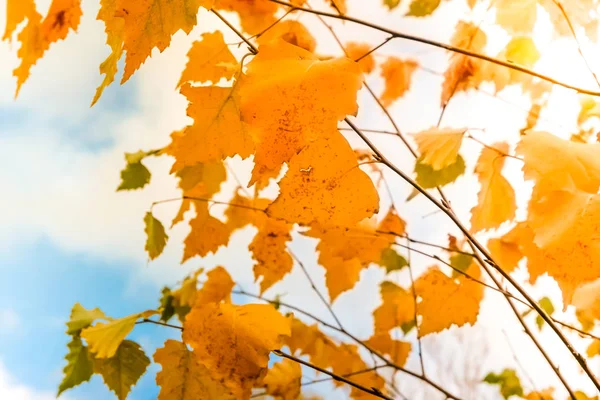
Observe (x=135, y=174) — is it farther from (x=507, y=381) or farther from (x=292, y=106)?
(x=507, y=381)

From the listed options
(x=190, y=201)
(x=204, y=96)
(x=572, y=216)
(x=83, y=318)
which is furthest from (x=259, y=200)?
(x=572, y=216)

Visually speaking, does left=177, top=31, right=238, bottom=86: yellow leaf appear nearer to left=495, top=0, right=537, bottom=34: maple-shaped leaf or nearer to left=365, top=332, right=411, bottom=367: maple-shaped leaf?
left=495, top=0, right=537, bottom=34: maple-shaped leaf

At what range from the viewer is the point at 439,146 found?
51 cm

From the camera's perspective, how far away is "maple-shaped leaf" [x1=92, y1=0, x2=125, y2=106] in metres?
0.30

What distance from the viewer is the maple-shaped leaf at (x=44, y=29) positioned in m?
0.49

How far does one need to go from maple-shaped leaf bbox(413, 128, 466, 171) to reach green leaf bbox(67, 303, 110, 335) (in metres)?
0.49

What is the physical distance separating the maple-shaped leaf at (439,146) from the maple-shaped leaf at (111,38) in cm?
33

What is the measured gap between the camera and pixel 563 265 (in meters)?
0.28

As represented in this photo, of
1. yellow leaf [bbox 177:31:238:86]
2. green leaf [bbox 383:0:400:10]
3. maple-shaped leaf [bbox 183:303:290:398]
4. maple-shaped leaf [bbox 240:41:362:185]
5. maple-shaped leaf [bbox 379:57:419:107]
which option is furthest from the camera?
maple-shaped leaf [bbox 379:57:419:107]

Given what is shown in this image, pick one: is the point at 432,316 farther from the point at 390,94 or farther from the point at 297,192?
the point at 390,94

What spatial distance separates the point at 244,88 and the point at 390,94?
741mm

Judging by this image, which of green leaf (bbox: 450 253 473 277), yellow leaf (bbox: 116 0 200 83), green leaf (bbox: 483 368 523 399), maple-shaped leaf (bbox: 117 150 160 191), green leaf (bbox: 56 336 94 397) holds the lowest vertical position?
green leaf (bbox: 483 368 523 399)

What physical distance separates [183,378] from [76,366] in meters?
0.24

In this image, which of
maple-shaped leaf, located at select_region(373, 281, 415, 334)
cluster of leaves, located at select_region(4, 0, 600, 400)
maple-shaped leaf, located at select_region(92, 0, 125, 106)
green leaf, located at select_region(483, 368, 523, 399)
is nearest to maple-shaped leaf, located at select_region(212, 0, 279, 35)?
cluster of leaves, located at select_region(4, 0, 600, 400)
